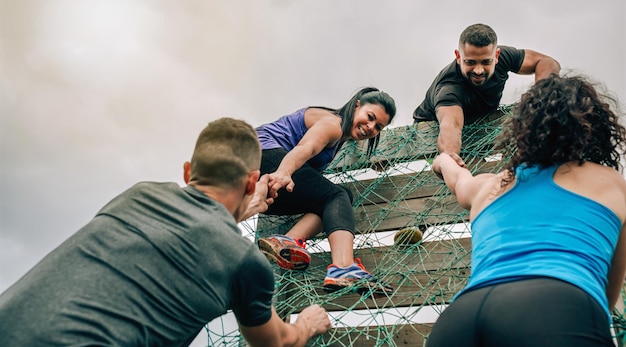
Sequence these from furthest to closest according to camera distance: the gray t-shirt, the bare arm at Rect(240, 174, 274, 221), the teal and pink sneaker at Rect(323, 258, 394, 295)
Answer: the teal and pink sneaker at Rect(323, 258, 394, 295), the bare arm at Rect(240, 174, 274, 221), the gray t-shirt

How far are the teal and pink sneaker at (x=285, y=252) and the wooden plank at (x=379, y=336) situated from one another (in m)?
0.35

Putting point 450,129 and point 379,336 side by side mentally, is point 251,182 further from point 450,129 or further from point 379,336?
point 450,129

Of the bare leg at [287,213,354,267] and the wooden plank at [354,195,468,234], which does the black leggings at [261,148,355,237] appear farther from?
the wooden plank at [354,195,468,234]

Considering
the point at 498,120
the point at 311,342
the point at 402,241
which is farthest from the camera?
the point at 498,120

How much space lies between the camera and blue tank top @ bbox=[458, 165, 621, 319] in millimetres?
1206

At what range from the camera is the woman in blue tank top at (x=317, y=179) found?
2.41 meters

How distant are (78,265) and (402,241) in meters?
1.81

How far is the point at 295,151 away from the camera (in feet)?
8.43

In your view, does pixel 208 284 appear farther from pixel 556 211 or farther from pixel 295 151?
pixel 295 151

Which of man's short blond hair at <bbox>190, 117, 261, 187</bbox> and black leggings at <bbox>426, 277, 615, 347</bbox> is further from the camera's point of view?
man's short blond hair at <bbox>190, 117, 261, 187</bbox>

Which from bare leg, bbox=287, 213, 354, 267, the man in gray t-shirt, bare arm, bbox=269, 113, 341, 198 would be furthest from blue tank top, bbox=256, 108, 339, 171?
the man in gray t-shirt

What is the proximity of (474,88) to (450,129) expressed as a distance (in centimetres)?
45

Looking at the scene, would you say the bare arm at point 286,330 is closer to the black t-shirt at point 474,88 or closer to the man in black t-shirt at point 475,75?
the man in black t-shirt at point 475,75

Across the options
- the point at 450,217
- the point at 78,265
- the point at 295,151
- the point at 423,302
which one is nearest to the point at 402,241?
the point at 450,217
